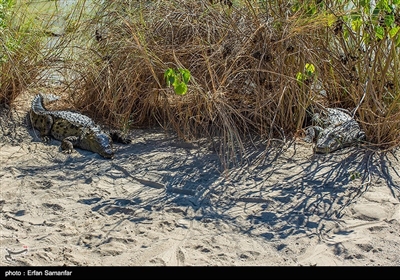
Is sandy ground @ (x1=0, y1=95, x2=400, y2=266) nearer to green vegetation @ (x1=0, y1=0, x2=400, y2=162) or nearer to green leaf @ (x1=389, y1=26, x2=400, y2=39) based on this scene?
green vegetation @ (x1=0, y1=0, x2=400, y2=162)

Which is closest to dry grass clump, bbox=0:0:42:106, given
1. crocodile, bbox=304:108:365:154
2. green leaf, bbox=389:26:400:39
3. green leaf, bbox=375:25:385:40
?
crocodile, bbox=304:108:365:154

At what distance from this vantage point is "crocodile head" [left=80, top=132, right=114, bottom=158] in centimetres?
512

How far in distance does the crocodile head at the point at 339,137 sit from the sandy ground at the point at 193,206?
9 cm

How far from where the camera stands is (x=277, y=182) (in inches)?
181

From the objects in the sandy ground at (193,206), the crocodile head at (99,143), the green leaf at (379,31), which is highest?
the green leaf at (379,31)

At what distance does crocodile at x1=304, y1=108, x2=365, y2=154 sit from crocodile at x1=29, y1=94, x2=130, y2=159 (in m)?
1.80

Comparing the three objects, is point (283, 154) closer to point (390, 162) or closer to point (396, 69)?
point (390, 162)

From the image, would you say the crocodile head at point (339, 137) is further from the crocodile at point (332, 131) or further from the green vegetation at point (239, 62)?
the green vegetation at point (239, 62)

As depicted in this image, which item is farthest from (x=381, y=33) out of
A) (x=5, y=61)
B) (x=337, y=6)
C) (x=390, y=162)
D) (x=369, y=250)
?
(x=5, y=61)

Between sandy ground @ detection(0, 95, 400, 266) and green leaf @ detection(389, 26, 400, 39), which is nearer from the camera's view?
sandy ground @ detection(0, 95, 400, 266)

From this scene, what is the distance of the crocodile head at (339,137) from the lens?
204 inches

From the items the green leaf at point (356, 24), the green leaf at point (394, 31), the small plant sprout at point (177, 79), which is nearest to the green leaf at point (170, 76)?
the small plant sprout at point (177, 79)
